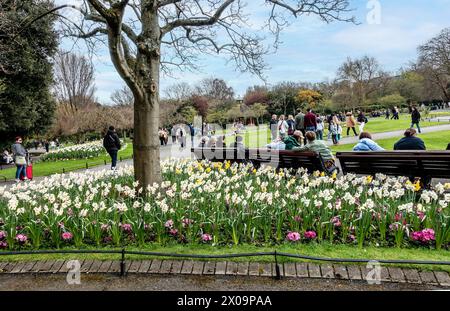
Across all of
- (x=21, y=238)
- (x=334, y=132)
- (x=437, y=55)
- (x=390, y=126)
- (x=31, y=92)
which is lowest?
(x=21, y=238)

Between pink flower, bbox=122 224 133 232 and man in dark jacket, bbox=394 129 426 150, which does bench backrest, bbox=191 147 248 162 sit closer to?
man in dark jacket, bbox=394 129 426 150

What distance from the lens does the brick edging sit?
3613 mm

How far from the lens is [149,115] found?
6.71 meters

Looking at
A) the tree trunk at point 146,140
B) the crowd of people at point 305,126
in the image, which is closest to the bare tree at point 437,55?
the crowd of people at point 305,126

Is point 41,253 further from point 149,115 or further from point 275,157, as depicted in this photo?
point 275,157

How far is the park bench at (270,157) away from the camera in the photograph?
834cm

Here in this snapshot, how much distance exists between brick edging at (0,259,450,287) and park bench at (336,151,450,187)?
3.51m

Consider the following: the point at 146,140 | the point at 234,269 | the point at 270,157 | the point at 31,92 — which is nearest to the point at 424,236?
the point at 234,269

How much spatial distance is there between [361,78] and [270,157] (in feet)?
182

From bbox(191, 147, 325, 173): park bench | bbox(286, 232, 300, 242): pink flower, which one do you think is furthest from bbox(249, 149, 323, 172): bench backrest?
bbox(286, 232, 300, 242): pink flower

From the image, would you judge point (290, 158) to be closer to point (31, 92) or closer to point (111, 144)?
point (111, 144)

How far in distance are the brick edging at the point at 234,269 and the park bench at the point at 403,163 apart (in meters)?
3.51

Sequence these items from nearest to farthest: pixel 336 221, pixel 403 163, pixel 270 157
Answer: pixel 336 221 → pixel 403 163 → pixel 270 157

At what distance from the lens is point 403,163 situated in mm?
7102
